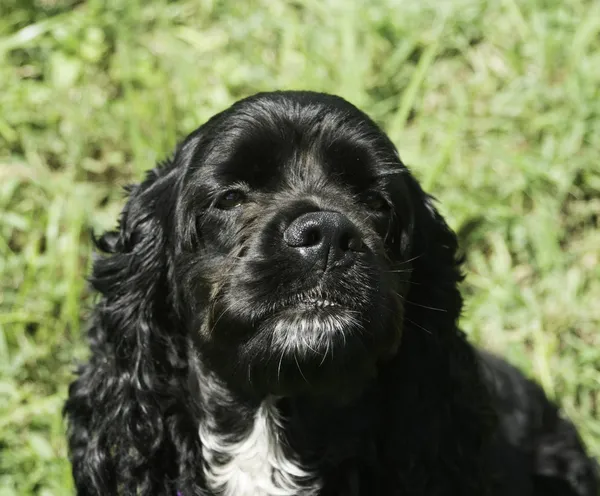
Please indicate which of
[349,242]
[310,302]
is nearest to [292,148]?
[349,242]

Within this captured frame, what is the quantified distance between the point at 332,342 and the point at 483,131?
377 cm

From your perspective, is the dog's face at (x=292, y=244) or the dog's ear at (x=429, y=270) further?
the dog's ear at (x=429, y=270)

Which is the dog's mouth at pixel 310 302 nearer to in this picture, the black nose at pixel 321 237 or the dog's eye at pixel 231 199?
the black nose at pixel 321 237

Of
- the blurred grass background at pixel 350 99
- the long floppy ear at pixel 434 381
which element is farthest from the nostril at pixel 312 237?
the blurred grass background at pixel 350 99

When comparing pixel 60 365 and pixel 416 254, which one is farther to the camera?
pixel 60 365

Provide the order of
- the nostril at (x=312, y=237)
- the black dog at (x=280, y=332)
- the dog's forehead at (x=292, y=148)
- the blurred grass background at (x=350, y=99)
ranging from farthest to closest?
the blurred grass background at (x=350, y=99) < the dog's forehead at (x=292, y=148) < the black dog at (x=280, y=332) < the nostril at (x=312, y=237)

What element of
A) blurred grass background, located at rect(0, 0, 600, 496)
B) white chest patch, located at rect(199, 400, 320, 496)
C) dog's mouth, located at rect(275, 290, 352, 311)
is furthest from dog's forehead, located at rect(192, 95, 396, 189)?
blurred grass background, located at rect(0, 0, 600, 496)

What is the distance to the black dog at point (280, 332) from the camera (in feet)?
9.83

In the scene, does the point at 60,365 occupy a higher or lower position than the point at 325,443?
lower

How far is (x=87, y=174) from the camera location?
20.0ft

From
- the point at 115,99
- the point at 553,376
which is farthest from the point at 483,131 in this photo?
the point at 115,99

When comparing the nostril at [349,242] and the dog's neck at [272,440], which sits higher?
the nostril at [349,242]

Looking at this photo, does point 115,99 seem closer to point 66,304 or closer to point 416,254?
point 66,304

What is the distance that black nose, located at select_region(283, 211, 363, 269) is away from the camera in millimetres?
2898
